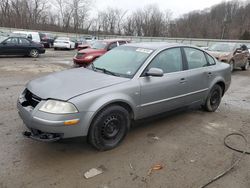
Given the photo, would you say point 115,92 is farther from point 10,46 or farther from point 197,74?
point 10,46

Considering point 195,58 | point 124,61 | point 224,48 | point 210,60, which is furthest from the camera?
point 224,48

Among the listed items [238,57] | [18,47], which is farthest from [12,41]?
[238,57]

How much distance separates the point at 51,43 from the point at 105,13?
46358 mm

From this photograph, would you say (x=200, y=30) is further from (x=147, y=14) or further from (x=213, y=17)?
(x=147, y=14)

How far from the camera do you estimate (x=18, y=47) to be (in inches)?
546

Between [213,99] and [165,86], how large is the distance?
76.2 inches

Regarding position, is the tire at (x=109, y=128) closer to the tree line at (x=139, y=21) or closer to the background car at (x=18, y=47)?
the background car at (x=18, y=47)

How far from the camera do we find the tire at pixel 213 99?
16.3 ft

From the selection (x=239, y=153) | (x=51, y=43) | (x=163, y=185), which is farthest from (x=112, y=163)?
(x=51, y=43)

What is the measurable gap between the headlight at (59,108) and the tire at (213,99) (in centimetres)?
331

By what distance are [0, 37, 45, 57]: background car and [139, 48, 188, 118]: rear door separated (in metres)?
12.3

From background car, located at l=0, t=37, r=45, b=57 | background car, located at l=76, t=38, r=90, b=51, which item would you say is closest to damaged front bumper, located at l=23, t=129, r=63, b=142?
background car, located at l=76, t=38, r=90, b=51

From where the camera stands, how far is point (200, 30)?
193 feet

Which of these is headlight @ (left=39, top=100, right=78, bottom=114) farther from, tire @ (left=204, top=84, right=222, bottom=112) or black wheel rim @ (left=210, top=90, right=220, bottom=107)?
black wheel rim @ (left=210, top=90, right=220, bottom=107)
